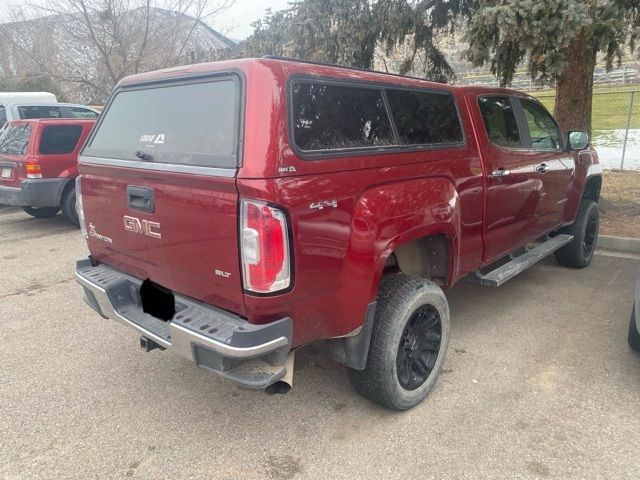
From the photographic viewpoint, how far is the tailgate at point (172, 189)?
2387mm

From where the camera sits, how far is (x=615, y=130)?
17.0 meters

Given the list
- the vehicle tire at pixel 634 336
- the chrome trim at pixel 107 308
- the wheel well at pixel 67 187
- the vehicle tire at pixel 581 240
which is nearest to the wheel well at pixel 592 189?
the vehicle tire at pixel 581 240

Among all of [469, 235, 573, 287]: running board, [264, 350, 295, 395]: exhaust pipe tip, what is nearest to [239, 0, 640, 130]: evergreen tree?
[469, 235, 573, 287]: running board

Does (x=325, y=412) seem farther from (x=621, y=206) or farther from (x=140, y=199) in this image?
(x=621, y=206)

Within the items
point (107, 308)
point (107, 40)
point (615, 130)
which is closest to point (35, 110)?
point (107, 40)

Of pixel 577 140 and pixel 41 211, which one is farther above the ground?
pixel 577 140

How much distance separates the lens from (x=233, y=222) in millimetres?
2303

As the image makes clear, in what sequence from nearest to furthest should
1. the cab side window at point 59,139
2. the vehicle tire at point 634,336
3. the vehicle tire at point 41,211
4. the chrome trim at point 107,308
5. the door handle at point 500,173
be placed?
the chrome trim at point 107,308 < the vehicle tire at point 634,336 < the door handle at point 500,173 < the cab side window at point 59,139 < the vehicle tire at point 41,211

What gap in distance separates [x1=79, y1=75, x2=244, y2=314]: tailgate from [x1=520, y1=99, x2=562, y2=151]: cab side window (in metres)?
3.15

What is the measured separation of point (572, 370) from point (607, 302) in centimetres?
150

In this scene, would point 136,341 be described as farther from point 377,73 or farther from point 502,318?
point 502,318

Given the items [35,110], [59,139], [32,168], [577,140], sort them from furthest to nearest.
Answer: [35,110] → [59,139] → [32,168] → [577,140]

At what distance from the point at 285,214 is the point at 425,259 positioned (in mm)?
1572

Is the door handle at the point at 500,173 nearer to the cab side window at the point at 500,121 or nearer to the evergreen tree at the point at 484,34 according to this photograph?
the cab side window at the point at 500,121
